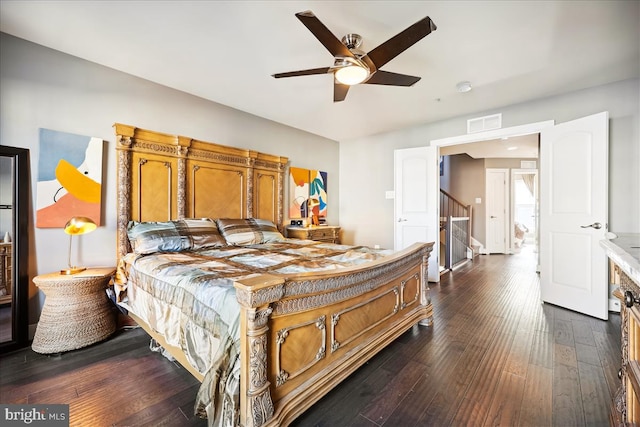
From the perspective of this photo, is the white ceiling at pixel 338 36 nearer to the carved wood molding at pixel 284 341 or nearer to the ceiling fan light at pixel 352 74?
the ceiling fan light at pixel 352 74

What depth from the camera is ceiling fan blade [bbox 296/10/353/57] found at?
1493 millimetres

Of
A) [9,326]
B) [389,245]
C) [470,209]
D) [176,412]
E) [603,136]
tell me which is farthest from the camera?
[470,209]

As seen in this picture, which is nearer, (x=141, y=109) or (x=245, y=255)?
(x=245, y=255)

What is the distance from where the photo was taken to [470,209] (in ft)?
20.4

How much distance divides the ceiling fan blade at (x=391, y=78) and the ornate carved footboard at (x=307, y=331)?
1.44 metres

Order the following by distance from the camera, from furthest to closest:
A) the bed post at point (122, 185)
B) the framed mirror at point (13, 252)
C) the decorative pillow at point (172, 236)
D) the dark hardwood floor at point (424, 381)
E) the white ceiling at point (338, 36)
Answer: the bed post at point (122, 185) → the decorative pillow at point (172, 236) → the framed mirror at point (13, 252) → the white ceiling at point (338, 36) → the dark hardwood floor at point (424, 381)

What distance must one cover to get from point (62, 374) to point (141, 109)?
2506mm

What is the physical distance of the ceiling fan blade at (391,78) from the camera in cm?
212

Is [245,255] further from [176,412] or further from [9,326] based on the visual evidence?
[9,326]

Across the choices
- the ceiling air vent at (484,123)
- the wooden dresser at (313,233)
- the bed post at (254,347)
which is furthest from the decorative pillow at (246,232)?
the ceiling air vent at (484,123)

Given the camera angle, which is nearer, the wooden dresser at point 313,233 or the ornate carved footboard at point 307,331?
the ornate carved footboard at point 307,331

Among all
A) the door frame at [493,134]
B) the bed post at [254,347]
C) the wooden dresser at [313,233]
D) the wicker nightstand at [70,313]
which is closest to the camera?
the bed post at [254,347]

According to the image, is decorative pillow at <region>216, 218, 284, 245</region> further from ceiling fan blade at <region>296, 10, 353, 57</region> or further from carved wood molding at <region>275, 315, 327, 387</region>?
ceiling fan blade at <region>296, 10, 353, 57</region>

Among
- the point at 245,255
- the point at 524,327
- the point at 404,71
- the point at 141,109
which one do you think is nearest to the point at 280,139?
the point at 141,109
